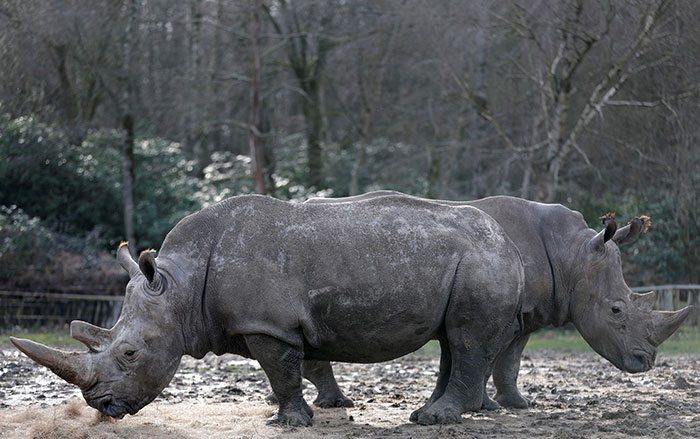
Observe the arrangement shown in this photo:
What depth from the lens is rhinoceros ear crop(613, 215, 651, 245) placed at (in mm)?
A: 10562

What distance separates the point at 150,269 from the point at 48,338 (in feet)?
30.5

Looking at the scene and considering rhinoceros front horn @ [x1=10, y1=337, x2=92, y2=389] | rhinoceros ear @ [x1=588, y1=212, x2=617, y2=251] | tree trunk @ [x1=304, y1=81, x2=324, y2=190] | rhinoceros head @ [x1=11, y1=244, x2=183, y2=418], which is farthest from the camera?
tree trunk @ [x1=304, y1=81, x2=324, y2=190]

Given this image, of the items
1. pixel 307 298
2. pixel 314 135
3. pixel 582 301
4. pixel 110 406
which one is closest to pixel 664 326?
pixel 582 301

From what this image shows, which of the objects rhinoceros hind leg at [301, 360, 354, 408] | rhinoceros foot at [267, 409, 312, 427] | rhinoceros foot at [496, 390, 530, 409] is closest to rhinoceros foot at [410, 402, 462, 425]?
rhinoceros foot at [267, 409, 312, 427]

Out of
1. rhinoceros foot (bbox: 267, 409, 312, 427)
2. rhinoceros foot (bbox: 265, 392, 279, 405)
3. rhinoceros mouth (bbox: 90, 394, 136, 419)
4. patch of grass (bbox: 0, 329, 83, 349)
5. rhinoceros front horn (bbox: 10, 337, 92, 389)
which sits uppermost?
rhinoceros front horn (bbox: 10, 337, 92, 389)

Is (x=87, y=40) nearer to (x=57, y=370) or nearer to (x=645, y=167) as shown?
(x=645, y=167)

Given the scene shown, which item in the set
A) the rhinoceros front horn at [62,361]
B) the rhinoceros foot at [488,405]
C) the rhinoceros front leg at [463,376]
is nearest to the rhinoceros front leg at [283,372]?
the rhinoceros front leg at [463,376]

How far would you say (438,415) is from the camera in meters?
8.87

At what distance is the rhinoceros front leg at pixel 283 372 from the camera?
858cm

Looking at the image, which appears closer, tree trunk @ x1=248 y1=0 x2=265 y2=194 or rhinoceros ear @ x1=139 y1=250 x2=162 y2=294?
rhinoceros ear @ x1=139 y1=250 x2=162 y2=294

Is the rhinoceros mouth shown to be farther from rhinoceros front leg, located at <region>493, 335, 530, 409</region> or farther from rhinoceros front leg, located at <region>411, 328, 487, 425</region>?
rhinoceros front leg, located at <region>493, 335, 530, 409</region>

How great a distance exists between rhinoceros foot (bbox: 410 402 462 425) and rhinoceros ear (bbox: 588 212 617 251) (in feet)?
7.75

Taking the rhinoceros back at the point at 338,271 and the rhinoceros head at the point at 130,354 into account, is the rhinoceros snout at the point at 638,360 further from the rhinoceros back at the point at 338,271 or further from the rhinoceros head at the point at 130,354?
the rhinoceros head at the point at 130,354

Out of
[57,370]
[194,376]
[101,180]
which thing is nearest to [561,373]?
[194,376]
